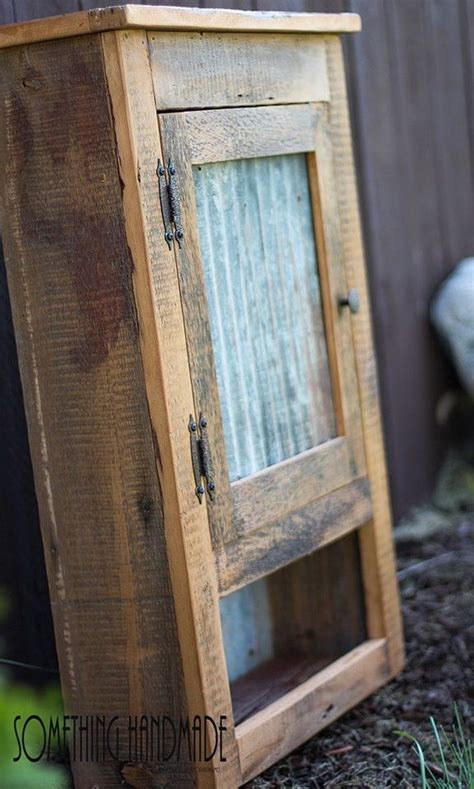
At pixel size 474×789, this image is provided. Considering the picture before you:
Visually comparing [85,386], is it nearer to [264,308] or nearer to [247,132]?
[264,308]

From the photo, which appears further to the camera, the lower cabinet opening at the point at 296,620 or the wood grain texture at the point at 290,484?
the lower cabinet opening at the point at 296,620

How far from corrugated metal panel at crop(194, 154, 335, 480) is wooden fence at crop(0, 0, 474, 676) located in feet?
3.68

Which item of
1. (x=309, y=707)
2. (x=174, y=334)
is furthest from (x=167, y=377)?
(x=309, y=707)

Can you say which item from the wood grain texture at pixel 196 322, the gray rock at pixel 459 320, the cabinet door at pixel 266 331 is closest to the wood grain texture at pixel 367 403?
the cabinet door at pixel 266 331

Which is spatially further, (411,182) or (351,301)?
(411,182)

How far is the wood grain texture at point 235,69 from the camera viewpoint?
203 cm

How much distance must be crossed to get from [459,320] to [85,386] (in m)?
2.15

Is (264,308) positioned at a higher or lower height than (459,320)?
higher

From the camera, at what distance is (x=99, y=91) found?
1961mm

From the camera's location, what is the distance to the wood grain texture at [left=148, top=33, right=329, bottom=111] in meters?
2.03

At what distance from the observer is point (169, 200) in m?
2.02

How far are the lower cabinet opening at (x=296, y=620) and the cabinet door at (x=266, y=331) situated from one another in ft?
0.65

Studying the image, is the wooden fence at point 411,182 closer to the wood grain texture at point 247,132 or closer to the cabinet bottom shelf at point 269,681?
the wood grain texture at point 247,132

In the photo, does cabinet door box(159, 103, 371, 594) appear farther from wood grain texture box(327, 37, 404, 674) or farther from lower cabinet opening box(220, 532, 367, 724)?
lower cabinet opening box(220, 532, 367, 724)
